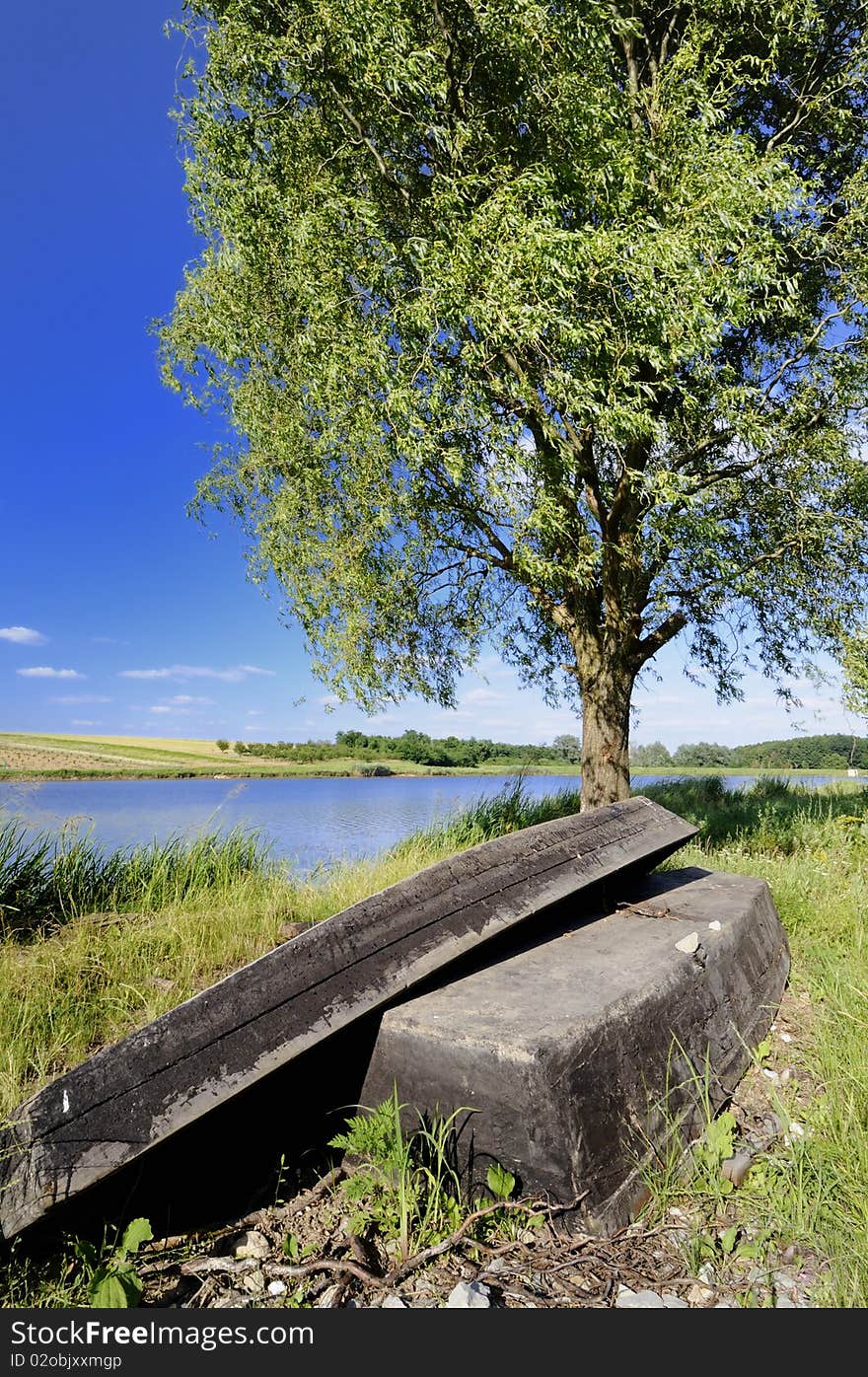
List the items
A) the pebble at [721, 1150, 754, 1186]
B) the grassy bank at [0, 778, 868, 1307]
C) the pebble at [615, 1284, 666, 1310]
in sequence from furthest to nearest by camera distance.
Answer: the pebble at [721, 1150, 754, 1186], the grassy bank at [0, 778, 868, 1307], the pebble at [615, 1284, 666, 1310]

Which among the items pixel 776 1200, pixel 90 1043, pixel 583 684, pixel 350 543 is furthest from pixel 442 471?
pixel 776 1200

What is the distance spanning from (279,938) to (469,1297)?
3443mm

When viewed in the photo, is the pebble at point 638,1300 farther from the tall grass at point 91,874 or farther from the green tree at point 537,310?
the green tree at point 537,310

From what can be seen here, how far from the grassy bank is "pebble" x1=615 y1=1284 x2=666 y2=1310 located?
0.50 m

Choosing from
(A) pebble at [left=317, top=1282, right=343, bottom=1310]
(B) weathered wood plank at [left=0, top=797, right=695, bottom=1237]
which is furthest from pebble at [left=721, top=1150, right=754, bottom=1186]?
(A) pebble at [left=317, top=1282, right=343, bottom=1310]

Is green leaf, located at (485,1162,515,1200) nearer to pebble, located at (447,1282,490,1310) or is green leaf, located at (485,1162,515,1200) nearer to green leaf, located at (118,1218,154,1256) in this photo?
pebble, located at (447,1282,490,1310)

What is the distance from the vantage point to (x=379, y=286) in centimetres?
796

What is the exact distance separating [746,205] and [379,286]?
3562 mm

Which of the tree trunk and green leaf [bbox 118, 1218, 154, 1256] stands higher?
the tree trunk

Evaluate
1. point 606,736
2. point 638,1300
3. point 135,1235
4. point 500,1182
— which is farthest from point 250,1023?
point 606,736

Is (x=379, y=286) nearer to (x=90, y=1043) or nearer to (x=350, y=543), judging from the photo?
(x=350, y=543)

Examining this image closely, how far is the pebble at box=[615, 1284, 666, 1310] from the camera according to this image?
89.5 inches

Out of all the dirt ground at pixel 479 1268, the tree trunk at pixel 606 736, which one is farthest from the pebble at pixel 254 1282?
the tree trunk at pixel 606 736

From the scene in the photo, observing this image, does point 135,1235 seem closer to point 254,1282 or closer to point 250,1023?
point 254,1282
